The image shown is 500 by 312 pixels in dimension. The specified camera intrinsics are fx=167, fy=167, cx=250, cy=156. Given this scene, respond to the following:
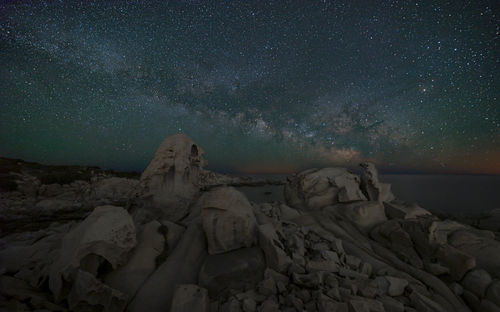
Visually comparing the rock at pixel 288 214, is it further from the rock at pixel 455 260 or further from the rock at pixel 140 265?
the rock at pixel 140 265

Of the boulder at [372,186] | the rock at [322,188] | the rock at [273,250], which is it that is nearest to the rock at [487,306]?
the rock at [273,250]

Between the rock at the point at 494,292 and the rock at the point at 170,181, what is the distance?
9.83 meters

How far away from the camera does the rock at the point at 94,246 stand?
3773 millimetres

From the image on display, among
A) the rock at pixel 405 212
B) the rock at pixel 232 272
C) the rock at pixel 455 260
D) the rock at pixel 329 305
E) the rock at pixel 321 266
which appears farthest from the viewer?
the rock at pixel 405 212

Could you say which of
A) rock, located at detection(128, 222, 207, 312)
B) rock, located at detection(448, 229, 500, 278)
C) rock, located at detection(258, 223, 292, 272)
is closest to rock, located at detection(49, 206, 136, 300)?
rock, located at detection(128, 222, 207, 312)

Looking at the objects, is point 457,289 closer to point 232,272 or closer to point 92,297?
point 232,272

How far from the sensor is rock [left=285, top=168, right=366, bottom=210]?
882cm

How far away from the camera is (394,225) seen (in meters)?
6.19

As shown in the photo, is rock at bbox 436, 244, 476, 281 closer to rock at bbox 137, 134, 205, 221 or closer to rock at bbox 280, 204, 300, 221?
rock at bbox 280, 204, 300, 221

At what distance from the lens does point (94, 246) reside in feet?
13.4

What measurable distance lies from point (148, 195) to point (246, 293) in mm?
6823

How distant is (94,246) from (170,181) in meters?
4.71

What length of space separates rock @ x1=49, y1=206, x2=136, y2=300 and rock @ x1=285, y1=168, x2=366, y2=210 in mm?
8422

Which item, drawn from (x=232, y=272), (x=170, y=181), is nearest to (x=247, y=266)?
(x=232, y=272)
